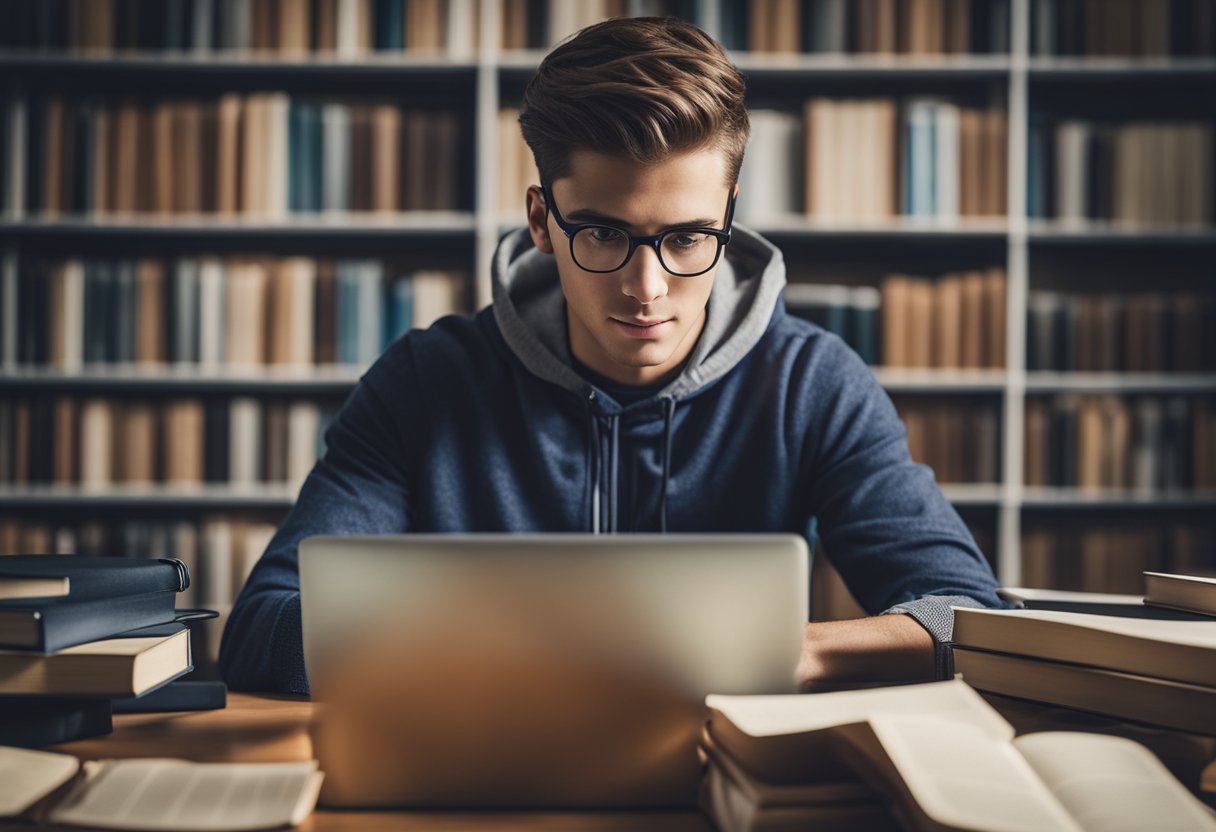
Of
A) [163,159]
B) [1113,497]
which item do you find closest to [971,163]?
[1113,497]

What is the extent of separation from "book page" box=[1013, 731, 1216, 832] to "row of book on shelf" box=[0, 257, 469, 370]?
2.00m

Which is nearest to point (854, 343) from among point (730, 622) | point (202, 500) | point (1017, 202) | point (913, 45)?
point (1017, 202)

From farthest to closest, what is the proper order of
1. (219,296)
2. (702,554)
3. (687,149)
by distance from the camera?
1. (219,296)
2. (687,149)
3. (702,554)

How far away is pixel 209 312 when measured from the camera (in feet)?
8.07

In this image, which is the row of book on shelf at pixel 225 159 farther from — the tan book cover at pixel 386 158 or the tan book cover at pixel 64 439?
the tan book cover at pixel 64 439

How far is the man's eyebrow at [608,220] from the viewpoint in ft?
3.72

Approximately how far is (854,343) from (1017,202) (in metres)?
0.52

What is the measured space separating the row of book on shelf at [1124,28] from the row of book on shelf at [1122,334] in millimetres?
611

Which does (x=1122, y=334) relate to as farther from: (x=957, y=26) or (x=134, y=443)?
(x=134, y=443)

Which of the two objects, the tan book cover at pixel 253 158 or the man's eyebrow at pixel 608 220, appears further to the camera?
the tan book cover at pixel 253 158

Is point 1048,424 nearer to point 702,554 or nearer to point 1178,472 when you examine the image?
point 1178,472

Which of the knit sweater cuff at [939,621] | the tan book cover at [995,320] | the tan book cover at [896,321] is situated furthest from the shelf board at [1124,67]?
the knit sweater cuff at [939,621]

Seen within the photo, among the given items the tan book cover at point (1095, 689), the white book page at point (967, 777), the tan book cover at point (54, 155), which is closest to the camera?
the white book page at point (967, 777)

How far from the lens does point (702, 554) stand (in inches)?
22.8
